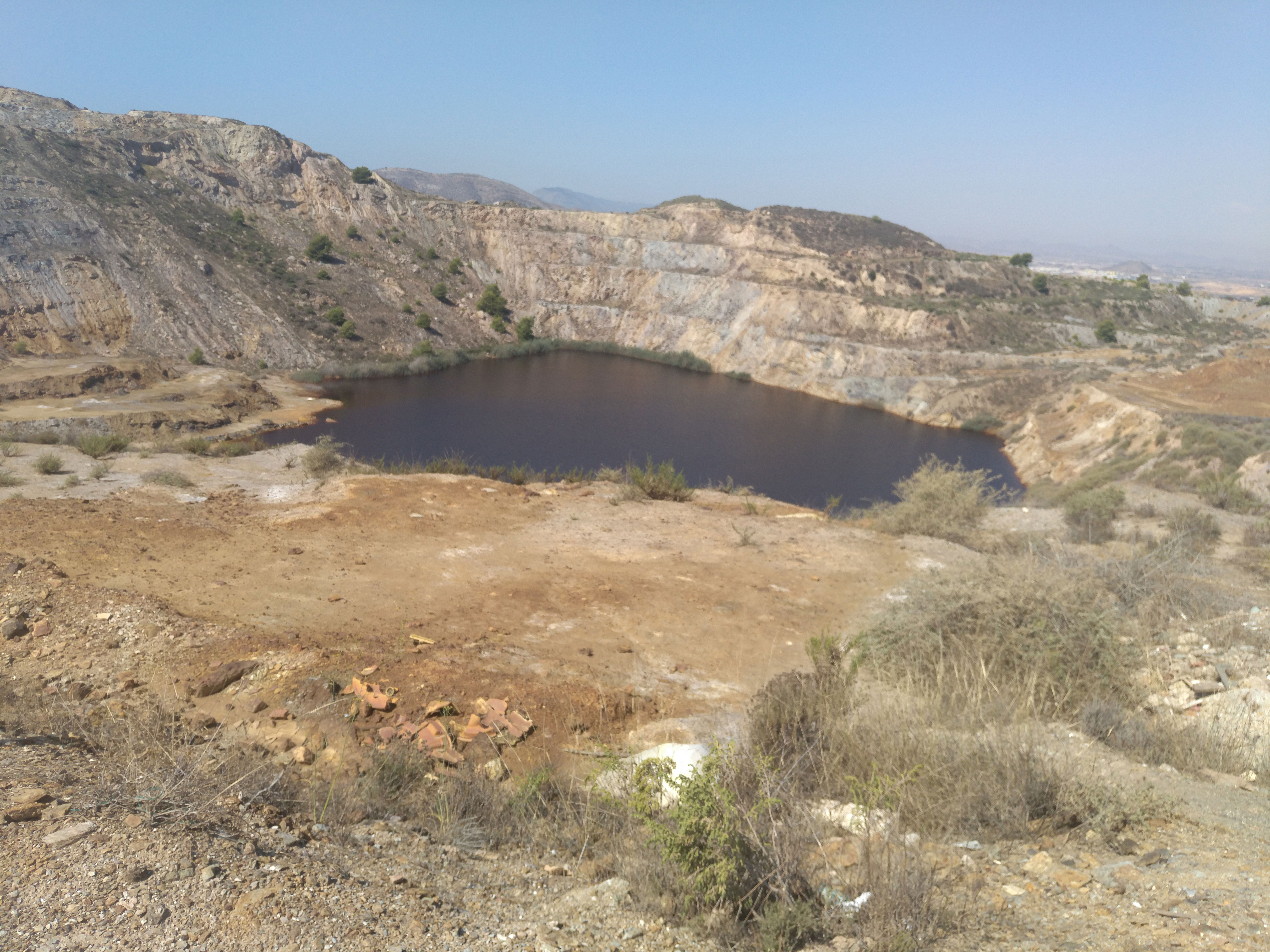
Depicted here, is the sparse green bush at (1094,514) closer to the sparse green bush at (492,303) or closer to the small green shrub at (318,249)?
the sparse green bush at (492,303)

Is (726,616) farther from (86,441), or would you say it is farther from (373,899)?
(86,441)

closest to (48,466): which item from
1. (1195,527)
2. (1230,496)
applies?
(1195,527)

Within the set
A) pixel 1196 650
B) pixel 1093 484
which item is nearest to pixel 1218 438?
pixel 1093 484

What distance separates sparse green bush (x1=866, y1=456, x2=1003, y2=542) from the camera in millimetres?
14312

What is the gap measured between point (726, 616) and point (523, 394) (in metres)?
29.2

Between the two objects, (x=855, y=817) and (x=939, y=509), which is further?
(x=939, y=509)

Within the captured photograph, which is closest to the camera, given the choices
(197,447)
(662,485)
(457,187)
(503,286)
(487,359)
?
(662,485)

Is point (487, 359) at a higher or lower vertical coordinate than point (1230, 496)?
lower

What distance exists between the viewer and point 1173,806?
13.8ft

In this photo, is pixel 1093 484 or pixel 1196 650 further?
pixel 1093 484

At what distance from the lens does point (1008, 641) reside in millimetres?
6926

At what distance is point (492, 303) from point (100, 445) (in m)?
34.8

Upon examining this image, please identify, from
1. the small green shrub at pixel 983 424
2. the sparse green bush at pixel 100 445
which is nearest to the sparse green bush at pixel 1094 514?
the sparse green bush at pixel 100 445

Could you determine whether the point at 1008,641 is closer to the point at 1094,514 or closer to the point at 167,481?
the point at 1094,514
